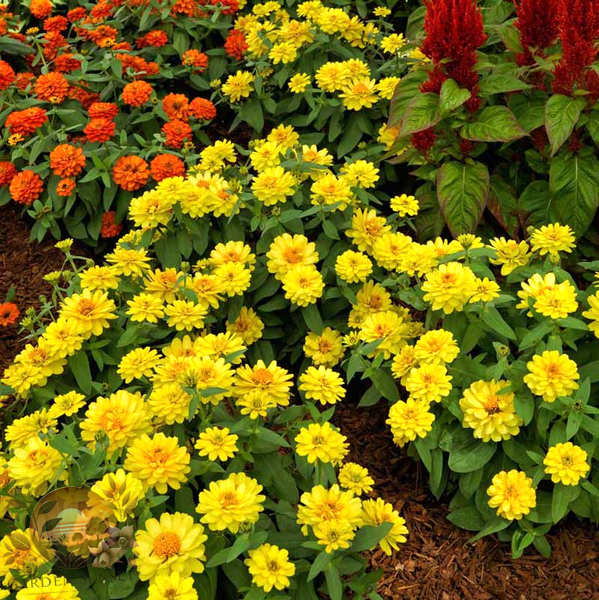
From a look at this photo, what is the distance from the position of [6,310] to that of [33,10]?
1975mm

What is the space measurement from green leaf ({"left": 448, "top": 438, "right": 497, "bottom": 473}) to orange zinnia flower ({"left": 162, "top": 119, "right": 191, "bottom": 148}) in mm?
2079

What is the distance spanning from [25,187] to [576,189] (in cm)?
245

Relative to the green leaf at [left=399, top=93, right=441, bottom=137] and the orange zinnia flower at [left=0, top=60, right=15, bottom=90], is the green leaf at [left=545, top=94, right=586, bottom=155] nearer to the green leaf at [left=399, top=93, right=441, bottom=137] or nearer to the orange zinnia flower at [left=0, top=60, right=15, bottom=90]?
the green leaf at [left=399, top=93, right=441, bottom=137]

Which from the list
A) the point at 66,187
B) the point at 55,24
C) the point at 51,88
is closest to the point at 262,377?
the point at 66,187

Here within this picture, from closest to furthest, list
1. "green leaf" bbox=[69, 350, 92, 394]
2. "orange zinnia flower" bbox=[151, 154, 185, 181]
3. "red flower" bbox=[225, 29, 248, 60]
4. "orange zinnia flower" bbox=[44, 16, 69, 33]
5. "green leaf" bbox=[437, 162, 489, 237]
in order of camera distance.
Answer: "green leaf" bbox=[69, 350, 92, 394], "green leaf" bbox=[437, 162, 489, 237], "orange zinnia flower" bbox=[151, 154, 185, 181], "red flower" bbox=[225, 29, 248, 60], "orange zinnia flower" bbox=[44, 16, 69, 33]

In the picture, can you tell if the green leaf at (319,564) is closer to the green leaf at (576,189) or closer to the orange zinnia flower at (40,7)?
the green leaf at (576,189)

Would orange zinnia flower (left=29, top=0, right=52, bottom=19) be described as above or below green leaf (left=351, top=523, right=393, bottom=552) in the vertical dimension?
above

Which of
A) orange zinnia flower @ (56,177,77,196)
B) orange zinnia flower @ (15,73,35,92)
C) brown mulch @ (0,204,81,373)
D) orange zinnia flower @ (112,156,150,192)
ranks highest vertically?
orange zinnia flower @ (15,73,35,92)

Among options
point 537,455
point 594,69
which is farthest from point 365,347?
point 594,69

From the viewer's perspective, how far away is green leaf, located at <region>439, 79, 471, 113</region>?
9.11 feet

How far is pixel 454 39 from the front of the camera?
2.71 meters

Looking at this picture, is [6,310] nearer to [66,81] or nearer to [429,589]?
[66,81]

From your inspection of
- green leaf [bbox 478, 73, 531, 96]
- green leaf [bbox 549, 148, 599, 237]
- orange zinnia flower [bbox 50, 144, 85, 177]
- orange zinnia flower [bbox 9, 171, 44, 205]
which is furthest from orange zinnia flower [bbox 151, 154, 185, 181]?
green leaf [bbox 549, 148, 599, 237]

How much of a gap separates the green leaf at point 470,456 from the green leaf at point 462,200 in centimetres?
101
